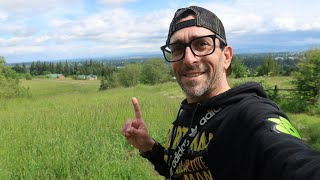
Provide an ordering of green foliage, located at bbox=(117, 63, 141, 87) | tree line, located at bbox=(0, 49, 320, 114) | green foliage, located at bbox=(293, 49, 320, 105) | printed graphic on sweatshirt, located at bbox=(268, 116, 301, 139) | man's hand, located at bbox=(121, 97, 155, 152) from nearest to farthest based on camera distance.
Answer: printed graphic on sweatshirt, located at bbox=(268, 116, 301, 139), man's hand, located at bbox=(121, 97, 155, 152), green foliage, located at bbox=(293, 49, 320, 105), tree line, located at bbox=(0, 49, 320, 114), green foliage, located at bbox=(117, 63, 141, 87)

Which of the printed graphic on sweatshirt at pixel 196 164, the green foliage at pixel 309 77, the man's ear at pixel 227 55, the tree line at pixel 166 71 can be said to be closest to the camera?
the printed graphic on sweatshirt at pixel 196 164

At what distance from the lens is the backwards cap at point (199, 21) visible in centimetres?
171

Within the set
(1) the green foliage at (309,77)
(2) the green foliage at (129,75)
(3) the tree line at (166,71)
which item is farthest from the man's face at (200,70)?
(2) the green foliage at (129,75)

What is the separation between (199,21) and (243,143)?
0.76 metres

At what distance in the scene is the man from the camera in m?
Answer: 1.02

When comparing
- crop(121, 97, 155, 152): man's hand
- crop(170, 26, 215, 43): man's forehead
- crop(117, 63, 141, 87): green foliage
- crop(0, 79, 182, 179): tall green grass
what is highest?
crop(170, 26, 215, 43): man's forehead

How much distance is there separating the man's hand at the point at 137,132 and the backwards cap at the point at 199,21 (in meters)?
0.70

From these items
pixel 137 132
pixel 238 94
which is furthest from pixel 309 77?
pixel 238 94

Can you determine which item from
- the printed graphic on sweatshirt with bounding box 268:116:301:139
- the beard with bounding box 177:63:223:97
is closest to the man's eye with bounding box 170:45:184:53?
the beard with bounding box 177:63:223:97

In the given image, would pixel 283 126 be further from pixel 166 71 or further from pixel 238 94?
pixel 166 71

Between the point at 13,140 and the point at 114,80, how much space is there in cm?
8110

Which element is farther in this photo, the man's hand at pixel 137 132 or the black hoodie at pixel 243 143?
the man's hand at pixel 137 132

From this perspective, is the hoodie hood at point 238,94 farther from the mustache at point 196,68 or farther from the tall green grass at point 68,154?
the tall green grass at point 68,154

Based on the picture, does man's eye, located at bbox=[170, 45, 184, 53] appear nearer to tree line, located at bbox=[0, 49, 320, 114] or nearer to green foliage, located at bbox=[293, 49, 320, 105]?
tree line, located at bbox=[0, 49, 320, 114]
